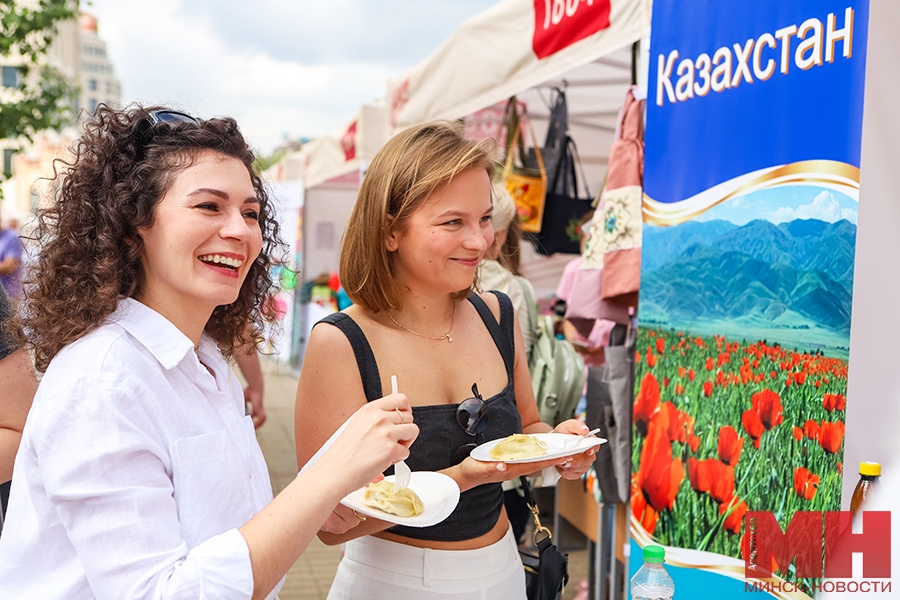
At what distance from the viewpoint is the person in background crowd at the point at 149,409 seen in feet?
3.21

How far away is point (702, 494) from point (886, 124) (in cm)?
101

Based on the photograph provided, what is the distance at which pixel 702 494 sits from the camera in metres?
1.96

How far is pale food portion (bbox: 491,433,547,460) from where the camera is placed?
160 cm

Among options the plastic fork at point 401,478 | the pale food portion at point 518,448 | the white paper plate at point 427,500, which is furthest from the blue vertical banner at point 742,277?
the plastic fork at point 401,478

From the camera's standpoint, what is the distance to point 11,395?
5.35 feet

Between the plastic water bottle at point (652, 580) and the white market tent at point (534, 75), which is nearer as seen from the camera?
the plastic water bottle at point (652, 580)

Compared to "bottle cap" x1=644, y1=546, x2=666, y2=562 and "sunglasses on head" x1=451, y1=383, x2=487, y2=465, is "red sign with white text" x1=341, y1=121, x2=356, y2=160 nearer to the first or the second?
"sunglasses on head" x1=451, y1=383, x2=487, y2=465

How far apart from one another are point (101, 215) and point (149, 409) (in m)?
0.35

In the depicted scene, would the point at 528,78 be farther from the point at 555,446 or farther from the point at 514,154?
the point at 555,446

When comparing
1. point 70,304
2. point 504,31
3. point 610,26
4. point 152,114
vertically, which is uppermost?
point 504,31

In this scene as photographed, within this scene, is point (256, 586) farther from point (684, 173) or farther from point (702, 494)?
point (684, 173)

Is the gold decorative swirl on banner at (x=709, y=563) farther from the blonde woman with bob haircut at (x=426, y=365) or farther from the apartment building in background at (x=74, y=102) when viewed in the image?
the apartment building in background at (x=74, y=102)

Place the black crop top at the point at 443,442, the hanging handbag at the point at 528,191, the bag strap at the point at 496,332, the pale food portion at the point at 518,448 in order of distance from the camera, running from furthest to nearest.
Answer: the hanging handbag at the point at 528,191
the bag strap at the point at 496,332
the black crop top at the point at 443,442
the pale food portion at the point at 518,448

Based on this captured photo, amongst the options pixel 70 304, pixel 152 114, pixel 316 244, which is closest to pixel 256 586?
pixel 70 304
